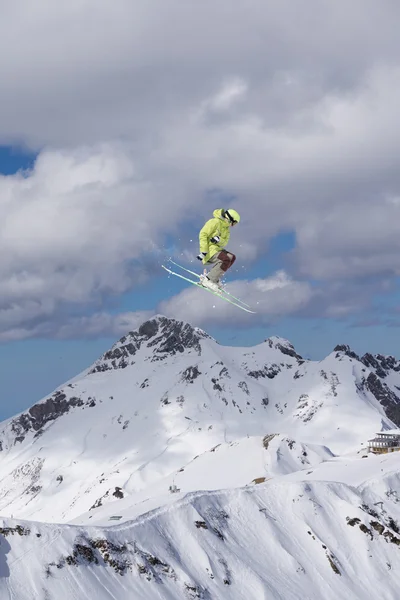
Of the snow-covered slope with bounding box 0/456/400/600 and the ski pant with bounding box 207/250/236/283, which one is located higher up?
the ski pant with bounding box 207/250/236/283

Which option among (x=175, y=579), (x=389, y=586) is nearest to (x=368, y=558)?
(x=389, y=586)

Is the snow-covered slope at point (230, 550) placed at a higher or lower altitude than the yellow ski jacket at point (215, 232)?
lower

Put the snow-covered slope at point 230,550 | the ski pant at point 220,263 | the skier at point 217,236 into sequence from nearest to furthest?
the skier at point 217,236 < the ski pant at point 220,263 < the snow-covered slope at point 230,550

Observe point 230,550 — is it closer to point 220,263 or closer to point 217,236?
point 220,263

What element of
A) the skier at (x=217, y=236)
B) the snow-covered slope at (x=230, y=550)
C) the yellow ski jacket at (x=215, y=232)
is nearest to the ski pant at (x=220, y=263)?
→ the skier at (x=217, y=236)

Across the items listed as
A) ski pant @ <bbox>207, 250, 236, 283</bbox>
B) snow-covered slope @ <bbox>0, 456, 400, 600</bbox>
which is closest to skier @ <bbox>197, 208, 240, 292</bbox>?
ski pant @ <bbox>207, 250, 236, 283</bbox>

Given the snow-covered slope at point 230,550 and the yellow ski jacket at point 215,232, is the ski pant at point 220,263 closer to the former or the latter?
the yellow ski jacket at point 215,232

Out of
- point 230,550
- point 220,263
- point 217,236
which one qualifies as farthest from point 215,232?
point 230,550

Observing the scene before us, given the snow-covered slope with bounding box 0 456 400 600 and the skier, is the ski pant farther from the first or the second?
the snow-covered slope with bounding box 0 456 400 600

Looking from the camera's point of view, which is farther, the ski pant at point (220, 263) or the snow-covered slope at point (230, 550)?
the snow-covered slope at point (230, 550)

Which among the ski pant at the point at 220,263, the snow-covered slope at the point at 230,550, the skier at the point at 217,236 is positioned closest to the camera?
the skier at the point at 217,236
